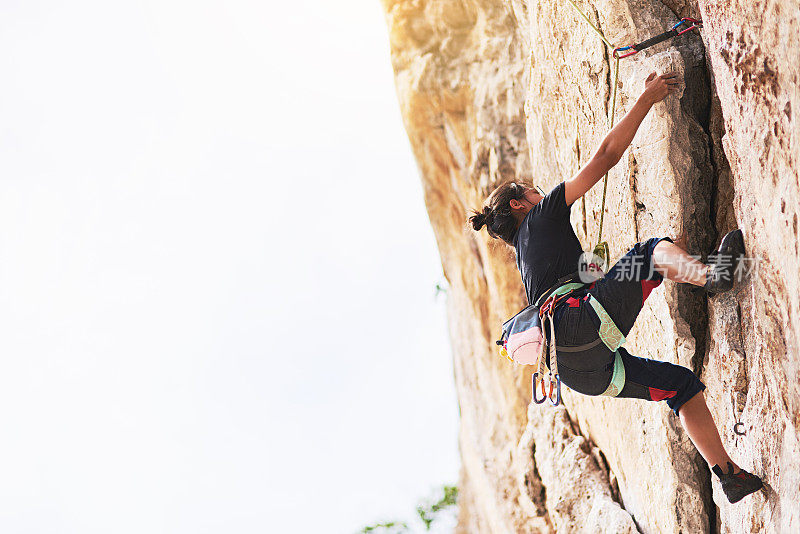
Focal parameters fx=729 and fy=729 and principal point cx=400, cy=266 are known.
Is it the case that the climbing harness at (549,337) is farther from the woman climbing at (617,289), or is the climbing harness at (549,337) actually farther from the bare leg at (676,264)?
the bare leg at (676,264)

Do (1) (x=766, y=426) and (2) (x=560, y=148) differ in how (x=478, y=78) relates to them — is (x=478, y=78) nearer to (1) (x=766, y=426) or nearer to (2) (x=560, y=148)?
(2) (x=560, y=148)

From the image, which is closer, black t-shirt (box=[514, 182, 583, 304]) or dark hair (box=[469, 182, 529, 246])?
black t-shirt (box=[514, 182, 583, 304])

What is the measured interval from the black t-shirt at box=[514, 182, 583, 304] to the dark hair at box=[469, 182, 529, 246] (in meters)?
0.19

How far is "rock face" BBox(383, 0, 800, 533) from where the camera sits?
3117 millimetres

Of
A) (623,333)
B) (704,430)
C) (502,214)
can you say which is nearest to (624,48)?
(502,214)

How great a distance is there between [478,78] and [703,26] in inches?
154

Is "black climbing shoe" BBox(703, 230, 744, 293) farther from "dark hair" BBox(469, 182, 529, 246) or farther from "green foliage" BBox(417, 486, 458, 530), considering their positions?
"green foliage" BBox(417, 486, 458, 530)

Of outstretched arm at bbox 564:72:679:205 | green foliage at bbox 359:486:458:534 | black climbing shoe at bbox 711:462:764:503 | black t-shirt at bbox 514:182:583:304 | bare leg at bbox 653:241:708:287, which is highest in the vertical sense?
outstretched arm at bbox 564:72:679:205

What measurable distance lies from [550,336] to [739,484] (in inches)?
44.4

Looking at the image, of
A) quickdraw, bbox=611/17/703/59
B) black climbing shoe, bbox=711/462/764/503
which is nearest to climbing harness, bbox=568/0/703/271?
quickdraw, bbox=611/17/703/59

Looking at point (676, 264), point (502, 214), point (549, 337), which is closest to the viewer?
point (676, 264)

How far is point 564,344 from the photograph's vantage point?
3.56 metres

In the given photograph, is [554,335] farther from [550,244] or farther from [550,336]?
[550,244]

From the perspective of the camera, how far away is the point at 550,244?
3713mm
